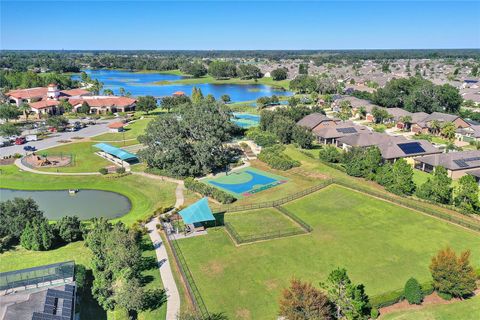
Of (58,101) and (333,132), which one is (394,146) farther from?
(58,101)

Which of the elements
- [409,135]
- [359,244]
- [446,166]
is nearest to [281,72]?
[409,135]

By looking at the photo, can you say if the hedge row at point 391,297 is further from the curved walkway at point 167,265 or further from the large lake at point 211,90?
the large lake at point 211,90

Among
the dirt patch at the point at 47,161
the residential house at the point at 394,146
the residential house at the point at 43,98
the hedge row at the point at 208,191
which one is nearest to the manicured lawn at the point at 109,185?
the hedge row at the point at 208,191

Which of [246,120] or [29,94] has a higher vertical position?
[29,94]

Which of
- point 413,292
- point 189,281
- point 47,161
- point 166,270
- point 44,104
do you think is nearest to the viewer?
point 413,292

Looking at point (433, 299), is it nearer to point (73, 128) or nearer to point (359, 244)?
point (359, 244)

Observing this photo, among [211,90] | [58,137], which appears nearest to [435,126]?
[58,137]
